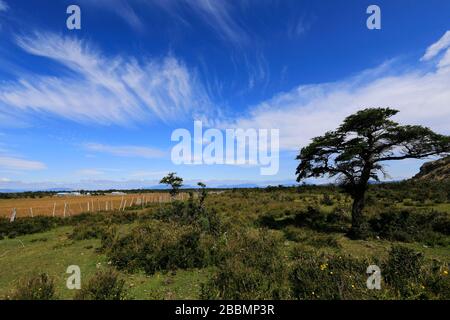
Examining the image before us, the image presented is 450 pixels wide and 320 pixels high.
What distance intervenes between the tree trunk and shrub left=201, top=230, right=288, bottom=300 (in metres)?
6.00

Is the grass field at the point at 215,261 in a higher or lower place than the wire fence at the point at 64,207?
higher

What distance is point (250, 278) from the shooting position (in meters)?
7.30

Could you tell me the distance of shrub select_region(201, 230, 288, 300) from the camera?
687cm

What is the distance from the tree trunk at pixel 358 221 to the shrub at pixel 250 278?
6005mm

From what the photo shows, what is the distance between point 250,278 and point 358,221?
979 centimetres

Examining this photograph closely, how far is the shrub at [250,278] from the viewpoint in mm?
6871

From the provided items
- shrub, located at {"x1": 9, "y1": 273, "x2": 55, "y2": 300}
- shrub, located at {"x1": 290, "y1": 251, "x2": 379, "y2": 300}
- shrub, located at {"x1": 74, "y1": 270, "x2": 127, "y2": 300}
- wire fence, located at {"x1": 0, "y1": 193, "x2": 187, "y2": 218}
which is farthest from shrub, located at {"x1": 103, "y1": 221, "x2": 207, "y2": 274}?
wire fence, located at {"x1": 0, "y1": 193, "x2": 187, "y2": 218}

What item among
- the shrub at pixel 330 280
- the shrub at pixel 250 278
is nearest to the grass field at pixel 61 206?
the shrub at pixel 250 278

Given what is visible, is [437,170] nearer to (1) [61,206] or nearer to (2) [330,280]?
(2) [330,280]

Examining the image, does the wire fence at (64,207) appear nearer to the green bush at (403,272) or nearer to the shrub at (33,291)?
the shrub at (33,291)

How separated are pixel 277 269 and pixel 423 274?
368 centimetres
